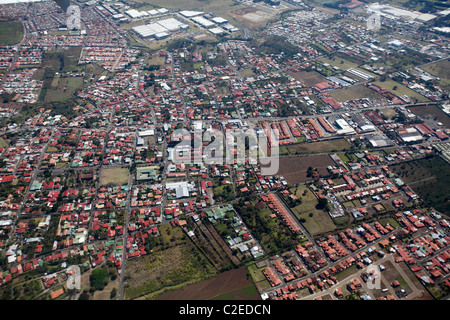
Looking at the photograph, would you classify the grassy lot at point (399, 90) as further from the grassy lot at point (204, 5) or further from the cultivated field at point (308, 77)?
the grassy lot at point (204, 5)

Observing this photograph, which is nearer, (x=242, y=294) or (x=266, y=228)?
(x=242, y=294)

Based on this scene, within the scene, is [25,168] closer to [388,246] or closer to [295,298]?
[295,298]

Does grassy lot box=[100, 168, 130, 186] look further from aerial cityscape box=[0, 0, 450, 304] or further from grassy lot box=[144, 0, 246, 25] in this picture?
grassy lot box=[144, 0, 246, 25]

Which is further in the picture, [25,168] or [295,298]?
[25,168]

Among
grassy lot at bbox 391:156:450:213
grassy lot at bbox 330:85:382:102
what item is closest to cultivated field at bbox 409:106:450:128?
grassy lot at bbox 330:85:382:102

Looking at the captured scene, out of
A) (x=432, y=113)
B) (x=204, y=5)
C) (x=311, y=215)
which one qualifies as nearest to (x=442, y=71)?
(x=432, y=113)

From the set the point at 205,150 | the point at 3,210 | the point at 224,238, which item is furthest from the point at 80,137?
the point at 224,238

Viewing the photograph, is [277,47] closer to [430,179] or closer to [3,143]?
[430,179]
